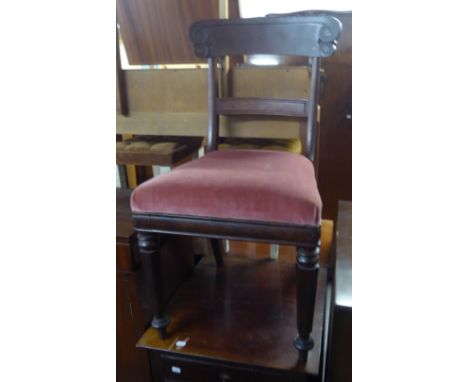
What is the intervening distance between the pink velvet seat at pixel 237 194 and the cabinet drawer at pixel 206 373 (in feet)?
1.46

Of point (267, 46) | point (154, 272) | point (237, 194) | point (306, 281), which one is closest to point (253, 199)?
point (237, 194)

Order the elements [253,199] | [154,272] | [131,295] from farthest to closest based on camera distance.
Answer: [131,295]
[154,272]
[253,199]

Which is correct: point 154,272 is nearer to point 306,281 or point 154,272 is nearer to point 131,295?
point 131,295

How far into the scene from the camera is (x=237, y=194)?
28.5 inches

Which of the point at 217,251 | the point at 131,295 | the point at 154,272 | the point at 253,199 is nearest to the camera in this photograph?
the point at 253,199

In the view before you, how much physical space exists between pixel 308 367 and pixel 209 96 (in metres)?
0.89

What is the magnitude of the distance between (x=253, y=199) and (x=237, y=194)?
0.04 metres

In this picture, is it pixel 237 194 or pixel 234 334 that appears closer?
pixel 237 194

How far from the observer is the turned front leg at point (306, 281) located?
0.75m

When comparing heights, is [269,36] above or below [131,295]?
above

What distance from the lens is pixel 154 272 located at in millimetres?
873

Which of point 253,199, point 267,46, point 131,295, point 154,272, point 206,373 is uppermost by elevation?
point 267,46

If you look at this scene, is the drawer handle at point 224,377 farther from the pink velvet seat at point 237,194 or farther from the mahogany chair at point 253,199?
the pink velvet seat at point 237,194
